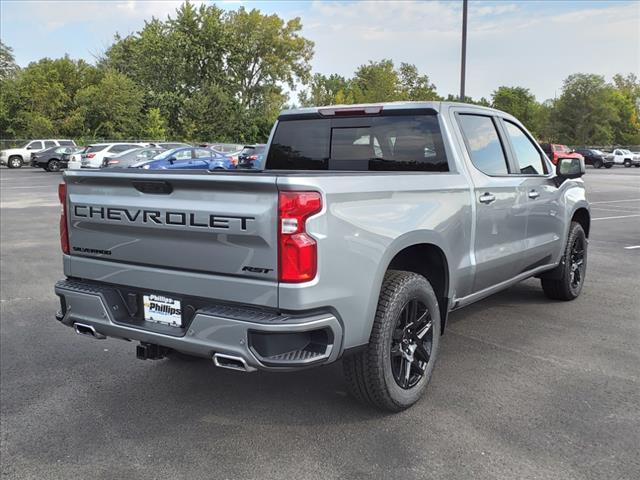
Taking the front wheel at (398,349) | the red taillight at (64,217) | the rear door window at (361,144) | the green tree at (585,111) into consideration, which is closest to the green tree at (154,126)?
the rear door window at (361,144)

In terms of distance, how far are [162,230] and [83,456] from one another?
128 centimetres

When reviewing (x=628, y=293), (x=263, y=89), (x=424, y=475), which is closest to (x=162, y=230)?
(x=424, y=475)

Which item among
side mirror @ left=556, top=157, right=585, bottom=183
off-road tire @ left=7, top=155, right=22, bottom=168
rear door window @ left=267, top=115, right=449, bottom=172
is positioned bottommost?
off-road tire @ left=7, top=155, right=22, bottom=168

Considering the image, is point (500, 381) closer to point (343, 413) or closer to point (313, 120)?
point (343, 413)

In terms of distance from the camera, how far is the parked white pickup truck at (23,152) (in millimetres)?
39156

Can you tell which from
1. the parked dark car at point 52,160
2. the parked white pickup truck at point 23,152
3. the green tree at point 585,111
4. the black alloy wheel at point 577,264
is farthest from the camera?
the green tree at point 585,111

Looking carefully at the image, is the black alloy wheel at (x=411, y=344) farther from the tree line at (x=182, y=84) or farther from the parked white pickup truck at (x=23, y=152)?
the tree line at (x=182, y=84)

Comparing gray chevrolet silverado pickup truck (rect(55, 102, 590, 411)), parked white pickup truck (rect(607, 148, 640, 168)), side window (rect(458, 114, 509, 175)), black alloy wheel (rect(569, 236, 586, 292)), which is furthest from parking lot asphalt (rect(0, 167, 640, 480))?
parked white pickup truck (rect(607, 148, 640, 168))

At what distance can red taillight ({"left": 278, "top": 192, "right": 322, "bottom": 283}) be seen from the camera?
282 cm

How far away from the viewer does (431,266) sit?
13.2ft

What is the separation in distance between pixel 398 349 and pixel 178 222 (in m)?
1.49

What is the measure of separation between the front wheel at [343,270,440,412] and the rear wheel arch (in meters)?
0.22

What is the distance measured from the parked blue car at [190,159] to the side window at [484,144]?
1904cm

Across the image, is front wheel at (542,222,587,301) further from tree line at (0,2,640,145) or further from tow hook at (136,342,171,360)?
tree line at (0,2,640,145)
